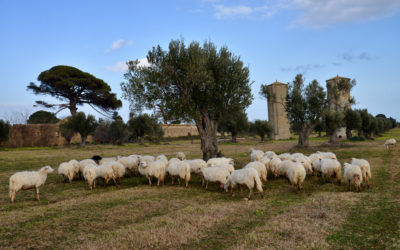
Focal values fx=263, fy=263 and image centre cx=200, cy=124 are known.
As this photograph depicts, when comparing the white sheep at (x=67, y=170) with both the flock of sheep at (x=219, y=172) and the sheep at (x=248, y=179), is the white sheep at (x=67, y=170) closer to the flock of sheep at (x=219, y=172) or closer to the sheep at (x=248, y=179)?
the flock of sheep at (x=219, y=172)

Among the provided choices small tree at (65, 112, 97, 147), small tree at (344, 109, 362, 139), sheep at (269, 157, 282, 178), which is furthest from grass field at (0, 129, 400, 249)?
small tree at (65, 112, 97, 147)

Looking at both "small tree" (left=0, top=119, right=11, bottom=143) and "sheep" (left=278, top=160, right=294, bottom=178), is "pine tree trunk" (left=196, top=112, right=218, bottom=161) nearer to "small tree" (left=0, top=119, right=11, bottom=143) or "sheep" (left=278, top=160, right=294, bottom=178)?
"sheep" (left=278, top=160, right=294, bottom=178)

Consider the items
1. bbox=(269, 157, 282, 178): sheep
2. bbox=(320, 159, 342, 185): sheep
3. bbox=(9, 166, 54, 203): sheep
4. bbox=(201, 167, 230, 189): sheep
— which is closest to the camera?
bbox=(9, 166, 54, 203): sheep

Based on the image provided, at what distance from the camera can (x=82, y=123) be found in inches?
1668

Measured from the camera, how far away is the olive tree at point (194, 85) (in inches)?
645

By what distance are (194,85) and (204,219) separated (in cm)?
1128

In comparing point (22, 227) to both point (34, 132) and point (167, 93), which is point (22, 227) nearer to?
point (167, 93)

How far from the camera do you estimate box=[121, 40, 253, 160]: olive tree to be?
645 inches

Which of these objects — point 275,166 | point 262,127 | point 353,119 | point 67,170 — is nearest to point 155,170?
point 67,170

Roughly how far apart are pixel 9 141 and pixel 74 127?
38.1 ft

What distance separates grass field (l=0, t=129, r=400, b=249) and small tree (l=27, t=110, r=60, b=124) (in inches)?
2411

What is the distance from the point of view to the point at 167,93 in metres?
17.0

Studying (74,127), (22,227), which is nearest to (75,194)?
(22,227)

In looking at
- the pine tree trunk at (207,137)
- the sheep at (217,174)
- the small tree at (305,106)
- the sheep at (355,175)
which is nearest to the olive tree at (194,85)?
the pine tree trunk at (207,137)
